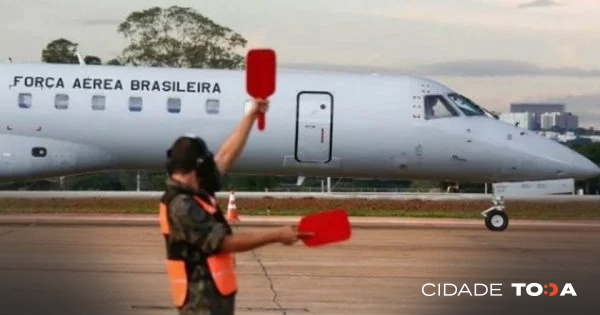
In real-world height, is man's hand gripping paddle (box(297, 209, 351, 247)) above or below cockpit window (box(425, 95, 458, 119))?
below

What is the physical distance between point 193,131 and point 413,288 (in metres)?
9.17

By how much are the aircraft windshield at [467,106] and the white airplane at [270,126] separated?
28 millimetres

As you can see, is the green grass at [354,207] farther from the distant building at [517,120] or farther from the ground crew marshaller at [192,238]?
the ground crew marshaller at [192,238]

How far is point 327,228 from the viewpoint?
5836 mm

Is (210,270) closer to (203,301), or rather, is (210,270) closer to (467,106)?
(203,301)

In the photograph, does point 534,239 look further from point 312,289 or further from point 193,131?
point 312,289

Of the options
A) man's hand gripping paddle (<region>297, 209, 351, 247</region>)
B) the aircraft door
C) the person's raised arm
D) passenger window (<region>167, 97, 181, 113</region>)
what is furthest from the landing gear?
man's hand gripping paddle (<region>297, 209, 351, 247</region>)

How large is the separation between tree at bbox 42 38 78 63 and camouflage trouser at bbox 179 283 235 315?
1392 inches

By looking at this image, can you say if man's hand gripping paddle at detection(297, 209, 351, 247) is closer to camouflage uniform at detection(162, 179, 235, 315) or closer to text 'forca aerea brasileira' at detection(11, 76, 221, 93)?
camouflage uniform at detection(162, 179, 235, 315)

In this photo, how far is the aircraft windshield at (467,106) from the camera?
71.5 feet

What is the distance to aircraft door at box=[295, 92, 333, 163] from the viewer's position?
21.3 meters

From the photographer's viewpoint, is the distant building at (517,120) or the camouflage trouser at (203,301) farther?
the distant building at (517,120)

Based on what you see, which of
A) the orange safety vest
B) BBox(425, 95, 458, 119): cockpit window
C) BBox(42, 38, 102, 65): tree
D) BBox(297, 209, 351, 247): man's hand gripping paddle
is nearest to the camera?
BBox(297, 209, 351, 247): man's hand gripping paddle

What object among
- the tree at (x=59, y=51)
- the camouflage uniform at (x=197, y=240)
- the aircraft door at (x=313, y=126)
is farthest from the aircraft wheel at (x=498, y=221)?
the tree at (x=59, y=51)
